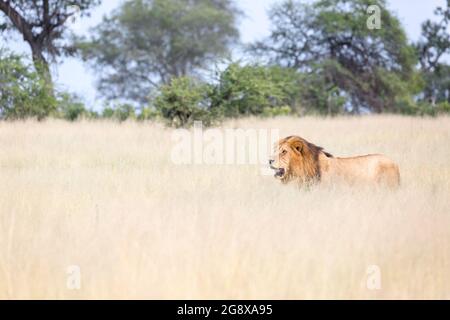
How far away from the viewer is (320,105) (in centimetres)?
3005

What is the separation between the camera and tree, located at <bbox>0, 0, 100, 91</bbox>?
26.7m

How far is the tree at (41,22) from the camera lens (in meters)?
26.7

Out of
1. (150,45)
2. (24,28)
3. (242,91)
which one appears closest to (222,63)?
(242,91)

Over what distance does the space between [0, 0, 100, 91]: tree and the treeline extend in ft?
0.14

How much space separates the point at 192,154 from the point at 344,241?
6.73m

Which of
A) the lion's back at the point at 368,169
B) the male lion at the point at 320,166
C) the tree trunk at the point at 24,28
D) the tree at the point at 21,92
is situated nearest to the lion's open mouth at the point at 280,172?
the male lion at the point at 320,166

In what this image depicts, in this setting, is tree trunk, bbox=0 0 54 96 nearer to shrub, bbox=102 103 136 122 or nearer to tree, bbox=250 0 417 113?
shrub, bbox=102 103 136 122

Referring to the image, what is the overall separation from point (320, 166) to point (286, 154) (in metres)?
0.49

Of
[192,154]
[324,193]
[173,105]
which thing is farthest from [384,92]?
[324,193]

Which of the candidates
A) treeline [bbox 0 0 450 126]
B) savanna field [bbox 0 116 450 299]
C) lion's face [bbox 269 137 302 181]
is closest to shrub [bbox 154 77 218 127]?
treeline [bbox 0 0 450 126]

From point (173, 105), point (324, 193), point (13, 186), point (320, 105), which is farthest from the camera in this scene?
point (320, 105)

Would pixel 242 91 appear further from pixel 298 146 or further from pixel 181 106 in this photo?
pixel 298 146

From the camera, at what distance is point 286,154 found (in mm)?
7664

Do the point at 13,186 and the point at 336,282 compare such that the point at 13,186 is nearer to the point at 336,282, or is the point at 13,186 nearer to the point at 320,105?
the point at 336,282
